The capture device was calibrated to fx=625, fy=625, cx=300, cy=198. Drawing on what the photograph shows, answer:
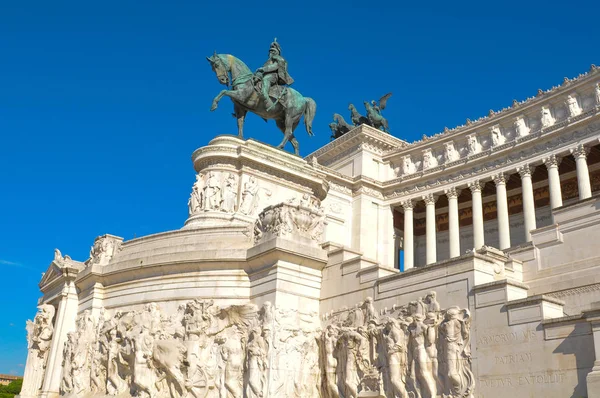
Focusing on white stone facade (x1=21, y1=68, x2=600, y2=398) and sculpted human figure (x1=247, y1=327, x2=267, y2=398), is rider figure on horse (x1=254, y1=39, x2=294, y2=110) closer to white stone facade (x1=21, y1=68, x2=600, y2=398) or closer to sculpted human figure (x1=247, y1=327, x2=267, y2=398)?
white stone facade (x1=21, y1=68, x2=600, y2=398)

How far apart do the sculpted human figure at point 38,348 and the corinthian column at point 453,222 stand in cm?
3693

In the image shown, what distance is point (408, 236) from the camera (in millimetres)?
63312

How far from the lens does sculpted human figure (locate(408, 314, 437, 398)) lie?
1727cm

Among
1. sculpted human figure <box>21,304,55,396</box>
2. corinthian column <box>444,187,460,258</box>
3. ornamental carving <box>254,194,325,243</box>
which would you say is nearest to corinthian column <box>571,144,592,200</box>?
corinthian column <box>444,187,460,258</box>

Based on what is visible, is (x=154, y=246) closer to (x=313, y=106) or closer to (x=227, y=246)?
(x=227, y=246)

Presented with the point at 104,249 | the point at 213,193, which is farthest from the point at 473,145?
the point at 104,249

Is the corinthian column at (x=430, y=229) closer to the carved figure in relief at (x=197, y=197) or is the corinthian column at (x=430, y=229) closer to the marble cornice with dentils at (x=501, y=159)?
the marble cornice with dentils at (x=501, y=159)

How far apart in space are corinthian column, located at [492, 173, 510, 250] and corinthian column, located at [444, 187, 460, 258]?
4.26 m

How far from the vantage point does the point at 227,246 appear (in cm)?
2334

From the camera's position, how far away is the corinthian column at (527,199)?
52031 millimetres

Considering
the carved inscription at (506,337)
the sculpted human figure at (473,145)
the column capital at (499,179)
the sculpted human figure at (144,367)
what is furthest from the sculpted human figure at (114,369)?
the sculpted human figure at (473,145)

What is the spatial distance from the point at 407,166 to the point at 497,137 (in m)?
11.2

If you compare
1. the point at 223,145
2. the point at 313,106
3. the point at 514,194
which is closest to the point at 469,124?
the point at 514,194

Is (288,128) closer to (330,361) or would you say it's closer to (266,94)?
(266,94)
